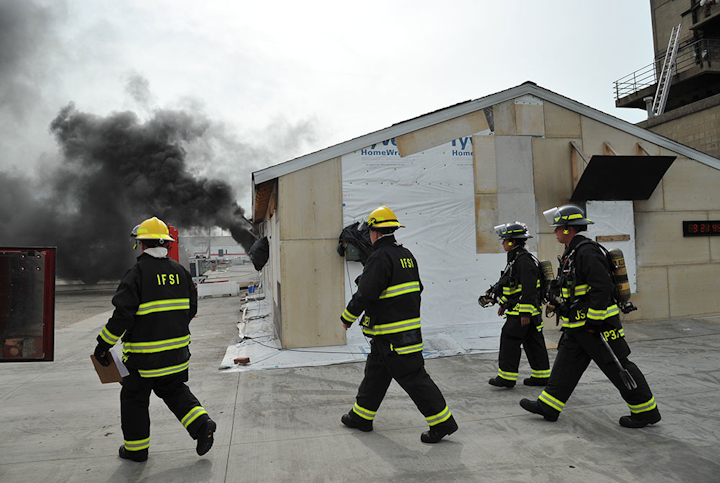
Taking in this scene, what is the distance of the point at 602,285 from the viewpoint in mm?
3619

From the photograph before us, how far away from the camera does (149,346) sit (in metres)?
3.19

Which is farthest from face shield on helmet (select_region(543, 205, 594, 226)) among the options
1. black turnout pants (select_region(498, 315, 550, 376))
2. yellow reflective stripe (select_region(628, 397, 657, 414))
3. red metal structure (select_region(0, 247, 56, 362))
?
red metal structure (select_region(0, 247, 56, 362))

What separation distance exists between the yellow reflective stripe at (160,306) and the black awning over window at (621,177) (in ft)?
22.1

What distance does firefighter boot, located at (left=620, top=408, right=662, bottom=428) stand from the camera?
3.63m

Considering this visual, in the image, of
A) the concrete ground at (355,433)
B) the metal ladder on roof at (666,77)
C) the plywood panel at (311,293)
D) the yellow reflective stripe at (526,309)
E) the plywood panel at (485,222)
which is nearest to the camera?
the concrete ground at (355,433)

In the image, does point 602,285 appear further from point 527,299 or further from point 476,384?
point 476,384

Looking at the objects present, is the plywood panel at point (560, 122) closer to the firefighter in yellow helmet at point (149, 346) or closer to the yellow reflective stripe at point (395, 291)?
the yellow reflective stripe at point (395, 291)

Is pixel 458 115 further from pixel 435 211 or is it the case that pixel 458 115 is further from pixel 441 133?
pixel 435 211

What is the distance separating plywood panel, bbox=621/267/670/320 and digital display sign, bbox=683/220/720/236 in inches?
35.2

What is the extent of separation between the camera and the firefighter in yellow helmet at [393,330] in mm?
3445

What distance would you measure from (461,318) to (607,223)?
3.28 meters

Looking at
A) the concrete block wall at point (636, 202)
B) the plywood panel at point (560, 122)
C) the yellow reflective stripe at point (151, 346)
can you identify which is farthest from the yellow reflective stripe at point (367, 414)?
the plywood panel at point (560, 122)

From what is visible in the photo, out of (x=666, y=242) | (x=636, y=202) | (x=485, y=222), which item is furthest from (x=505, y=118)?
(x=666, y=242)

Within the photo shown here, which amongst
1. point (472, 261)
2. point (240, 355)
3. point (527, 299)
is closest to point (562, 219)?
point (527, 299)
